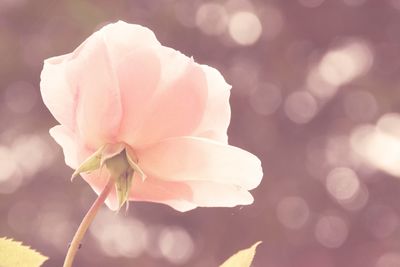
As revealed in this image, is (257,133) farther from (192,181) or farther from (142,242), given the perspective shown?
(192,181)

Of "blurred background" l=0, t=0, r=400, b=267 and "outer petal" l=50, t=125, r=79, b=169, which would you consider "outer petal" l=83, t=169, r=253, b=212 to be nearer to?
"outer petal" l=50, t=125, r=79, b=169

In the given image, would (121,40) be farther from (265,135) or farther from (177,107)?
(265,135)

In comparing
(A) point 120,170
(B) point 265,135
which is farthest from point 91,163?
(B) point 265,135

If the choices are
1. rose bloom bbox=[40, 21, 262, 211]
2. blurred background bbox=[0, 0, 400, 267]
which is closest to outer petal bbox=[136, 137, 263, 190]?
Result: rose bloom bbox=[40, 21, 262, 211]

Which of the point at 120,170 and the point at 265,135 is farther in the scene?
the point at 265,135

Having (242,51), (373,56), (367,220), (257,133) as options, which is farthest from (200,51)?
(367,220)

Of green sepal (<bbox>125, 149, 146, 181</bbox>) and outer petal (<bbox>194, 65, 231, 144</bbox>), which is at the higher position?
outer petal (<bbox>194, 65, 231, 144</bbox>)
